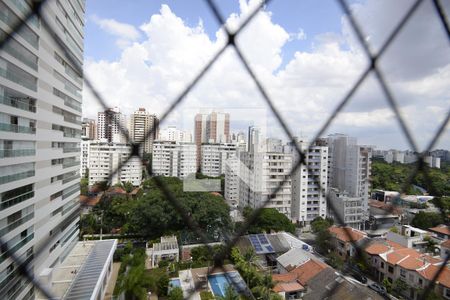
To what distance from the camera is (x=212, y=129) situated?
18.8 feet

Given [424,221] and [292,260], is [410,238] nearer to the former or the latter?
[424,221]

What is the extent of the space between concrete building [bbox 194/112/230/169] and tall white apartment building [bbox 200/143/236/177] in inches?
12.2

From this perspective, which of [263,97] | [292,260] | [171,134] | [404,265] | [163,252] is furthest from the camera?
[163,252]

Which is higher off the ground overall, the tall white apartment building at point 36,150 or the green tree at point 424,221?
the tall white apartment building at point 36,150

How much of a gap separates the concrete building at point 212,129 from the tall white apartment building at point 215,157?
12.2 inches

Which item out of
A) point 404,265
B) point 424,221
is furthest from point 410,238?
point 404,265

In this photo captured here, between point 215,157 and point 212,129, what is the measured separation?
176cm

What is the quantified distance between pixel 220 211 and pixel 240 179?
61.9 inches

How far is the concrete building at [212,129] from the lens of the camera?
16.5 feet

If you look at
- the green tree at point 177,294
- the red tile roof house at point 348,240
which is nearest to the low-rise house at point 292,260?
the red tile roof house at point 348,240

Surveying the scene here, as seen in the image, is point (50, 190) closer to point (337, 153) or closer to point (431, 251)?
point (337, 153)

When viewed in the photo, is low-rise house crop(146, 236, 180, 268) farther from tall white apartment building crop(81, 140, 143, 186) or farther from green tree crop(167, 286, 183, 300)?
tall white apartment building crop(81, 140, 143, 186)

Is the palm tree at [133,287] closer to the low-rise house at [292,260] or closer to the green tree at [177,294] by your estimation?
the green tree at [177,294]

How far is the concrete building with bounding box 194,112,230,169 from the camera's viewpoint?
504 cm
